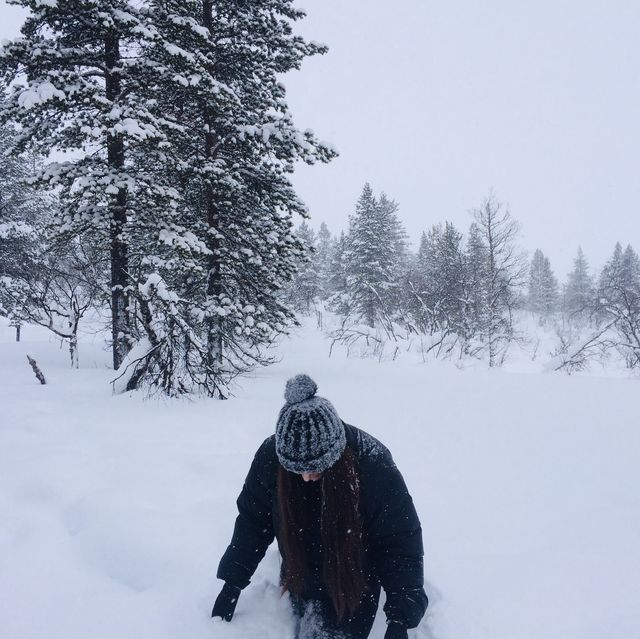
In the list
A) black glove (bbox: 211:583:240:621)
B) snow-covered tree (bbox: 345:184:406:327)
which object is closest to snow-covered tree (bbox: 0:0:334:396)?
black glove (bbox: 211:583:240:621)

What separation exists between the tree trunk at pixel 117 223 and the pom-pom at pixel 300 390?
24.8 feet

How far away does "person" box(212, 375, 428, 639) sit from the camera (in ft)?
6.32

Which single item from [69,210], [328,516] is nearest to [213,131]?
[69,210]

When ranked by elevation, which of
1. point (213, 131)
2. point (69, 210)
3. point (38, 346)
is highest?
point (213, 131)

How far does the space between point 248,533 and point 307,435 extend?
854 mm

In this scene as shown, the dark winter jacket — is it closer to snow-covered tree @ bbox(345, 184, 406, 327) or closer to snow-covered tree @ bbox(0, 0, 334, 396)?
snow-covered tree @ bbox(0, 0, 334, 396)

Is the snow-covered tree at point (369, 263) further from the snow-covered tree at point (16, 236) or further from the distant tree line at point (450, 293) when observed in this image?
the snow-covered tree at point (16, 236)

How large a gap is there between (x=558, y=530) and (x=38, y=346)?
60.8ft

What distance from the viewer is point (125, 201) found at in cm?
915

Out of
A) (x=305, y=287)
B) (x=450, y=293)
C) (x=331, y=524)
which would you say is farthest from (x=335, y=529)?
(x=305, y=287)

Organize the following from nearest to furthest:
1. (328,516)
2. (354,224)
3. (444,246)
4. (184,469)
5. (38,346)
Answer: (328,516), (184,469), (38,346), (444,246), (354,224)

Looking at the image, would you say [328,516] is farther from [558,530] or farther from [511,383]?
[511,383]

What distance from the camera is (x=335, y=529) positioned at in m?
2.02

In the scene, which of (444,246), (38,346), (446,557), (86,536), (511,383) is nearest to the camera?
(446,557)
